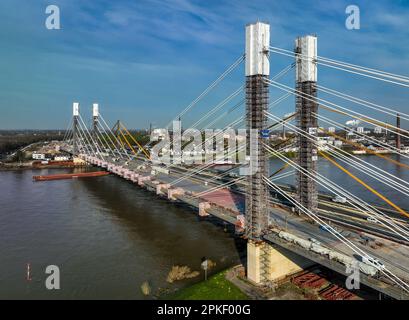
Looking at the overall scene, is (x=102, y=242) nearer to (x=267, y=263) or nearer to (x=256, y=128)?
(x=267, y=263)

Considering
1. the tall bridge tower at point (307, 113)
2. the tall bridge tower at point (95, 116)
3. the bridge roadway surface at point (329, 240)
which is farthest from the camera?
the tall bridge tower at point (95, 116)

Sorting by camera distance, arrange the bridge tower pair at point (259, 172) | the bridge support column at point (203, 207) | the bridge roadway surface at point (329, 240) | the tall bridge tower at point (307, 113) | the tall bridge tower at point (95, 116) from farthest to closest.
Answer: the tall bridge tower at point (95, 116)
the bridge support column at point (203, 207)
the tall bridge tower at point (307, 113)
the bridge tower pair at point (259, 172)
the bridge roadway surface at point (329, 240)

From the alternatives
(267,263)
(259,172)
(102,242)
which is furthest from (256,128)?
(102,242)

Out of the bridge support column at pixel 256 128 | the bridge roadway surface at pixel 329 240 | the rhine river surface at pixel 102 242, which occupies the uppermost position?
the bridge support column at pixel 256 128

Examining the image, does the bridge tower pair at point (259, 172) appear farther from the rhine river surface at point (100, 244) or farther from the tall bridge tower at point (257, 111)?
the rhine river surface at point (100, 244)

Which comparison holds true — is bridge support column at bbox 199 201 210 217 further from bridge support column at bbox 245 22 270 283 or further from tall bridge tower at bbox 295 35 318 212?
tall bridge tower at bbox 295 35 318 212

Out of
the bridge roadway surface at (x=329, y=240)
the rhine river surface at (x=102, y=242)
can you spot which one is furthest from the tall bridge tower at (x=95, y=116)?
the bridge roadway surface at (x=329, y=240)
